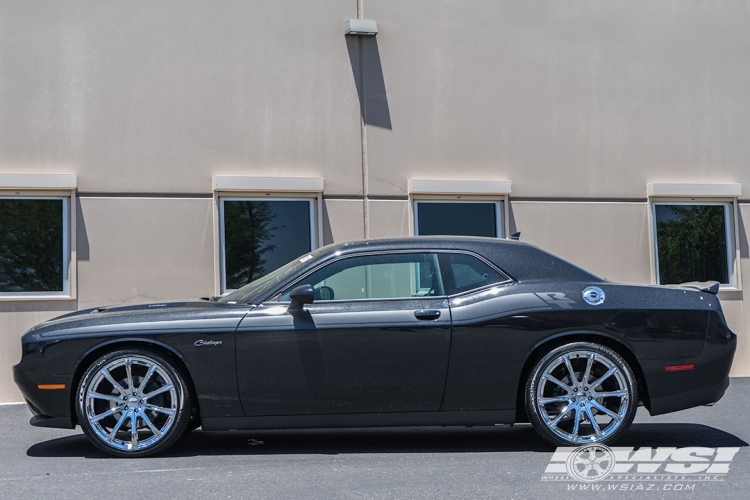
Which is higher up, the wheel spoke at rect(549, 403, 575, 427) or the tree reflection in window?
the tree reflection in window

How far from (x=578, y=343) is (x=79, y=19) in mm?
6382

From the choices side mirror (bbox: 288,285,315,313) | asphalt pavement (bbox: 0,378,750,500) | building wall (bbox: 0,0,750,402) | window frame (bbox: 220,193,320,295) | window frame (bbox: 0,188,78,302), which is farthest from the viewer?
window frame (bbox: 220,193,320,295)

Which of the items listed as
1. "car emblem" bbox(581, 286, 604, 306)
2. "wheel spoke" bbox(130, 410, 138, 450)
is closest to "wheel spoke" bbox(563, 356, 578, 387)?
"car emblem" bbox(581, 286, 604, 306)

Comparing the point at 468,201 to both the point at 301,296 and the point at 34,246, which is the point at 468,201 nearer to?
the point at 34,246

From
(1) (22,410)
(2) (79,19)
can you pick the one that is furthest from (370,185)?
(1) (22,410)

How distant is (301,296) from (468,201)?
494 centimetres

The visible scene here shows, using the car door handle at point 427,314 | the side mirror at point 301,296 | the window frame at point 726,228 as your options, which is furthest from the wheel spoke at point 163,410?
the window frame at point 726,228

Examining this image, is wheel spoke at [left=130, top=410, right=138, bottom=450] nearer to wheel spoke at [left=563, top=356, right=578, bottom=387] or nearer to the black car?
the black car

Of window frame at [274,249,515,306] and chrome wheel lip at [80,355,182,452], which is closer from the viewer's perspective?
chrome wheel lip at [80,355,182,452]

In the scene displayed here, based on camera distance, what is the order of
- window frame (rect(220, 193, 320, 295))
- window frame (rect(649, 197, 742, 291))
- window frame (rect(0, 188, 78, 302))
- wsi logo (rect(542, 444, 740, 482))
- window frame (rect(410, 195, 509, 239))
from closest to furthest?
wsi logo (rect(542, 444, 740, 482)) → window frame (rect(0, 188, 78, 302)) → window frame (rect(220, 193, 320, 295)) → window frame (rect(410, 195, 509, 239)) → window frame (rect(649, 197, 742, 291))

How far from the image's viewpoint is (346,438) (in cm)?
693

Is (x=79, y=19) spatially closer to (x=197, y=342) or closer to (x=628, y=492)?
Result: (x=197, y=342)

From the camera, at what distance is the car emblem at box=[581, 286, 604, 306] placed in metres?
6.29

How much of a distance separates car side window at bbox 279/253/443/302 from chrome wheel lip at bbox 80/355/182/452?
0.93 meters
